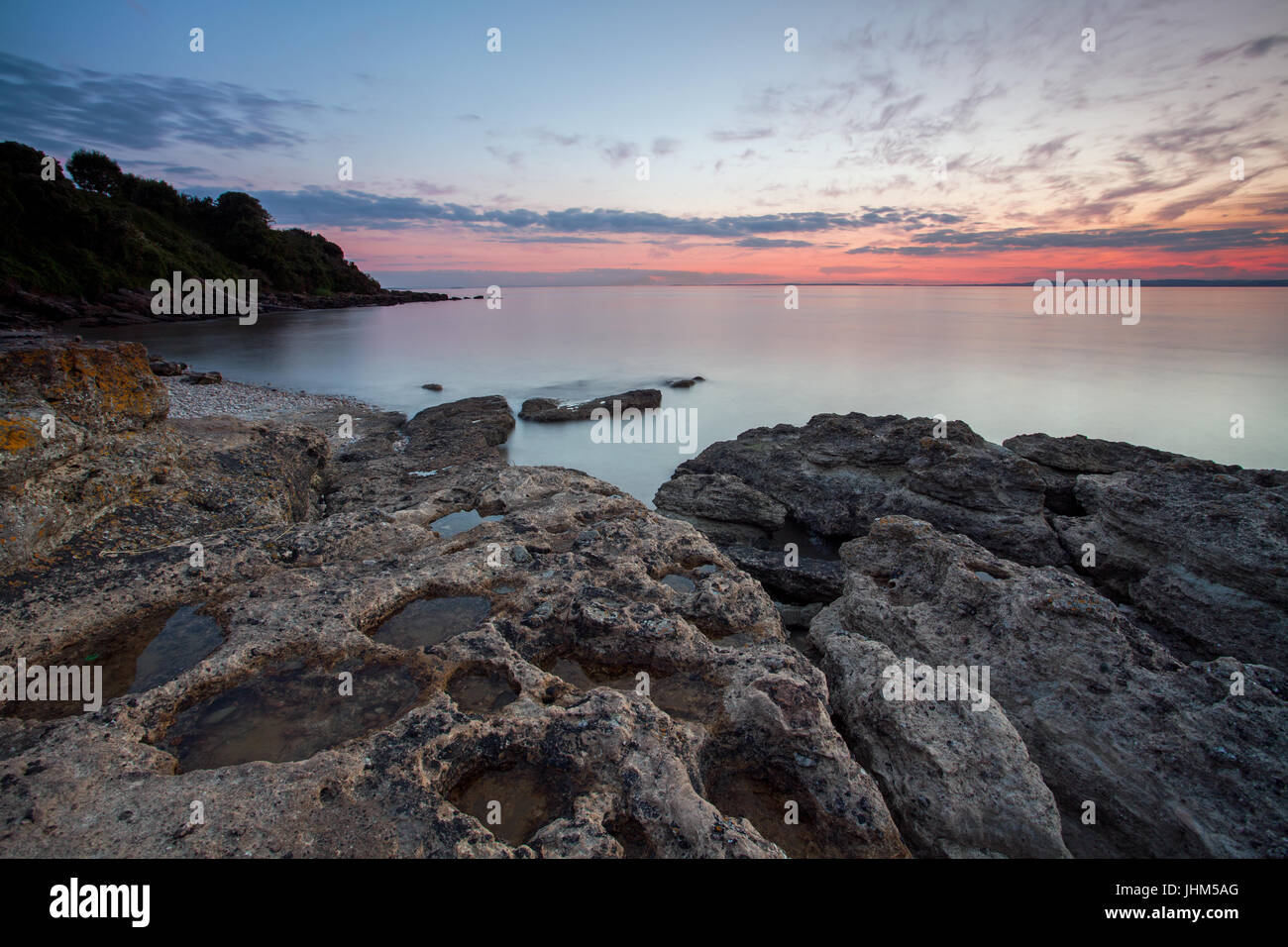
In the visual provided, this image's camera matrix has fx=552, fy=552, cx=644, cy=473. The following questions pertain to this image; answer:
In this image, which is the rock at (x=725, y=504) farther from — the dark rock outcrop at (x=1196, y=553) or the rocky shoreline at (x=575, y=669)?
the dark rock outcrop at (x=1196, y=553)

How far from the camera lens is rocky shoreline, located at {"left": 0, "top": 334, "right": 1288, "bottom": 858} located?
9.87ft

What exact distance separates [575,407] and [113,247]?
2485 inches

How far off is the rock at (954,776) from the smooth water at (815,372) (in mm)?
9072

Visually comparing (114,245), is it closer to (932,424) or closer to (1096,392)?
(932,424)

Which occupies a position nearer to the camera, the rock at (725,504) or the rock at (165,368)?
the rock at (725,504)

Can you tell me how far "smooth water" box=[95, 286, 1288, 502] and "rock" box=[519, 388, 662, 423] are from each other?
1.95 feet

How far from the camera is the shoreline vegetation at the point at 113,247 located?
150 ft

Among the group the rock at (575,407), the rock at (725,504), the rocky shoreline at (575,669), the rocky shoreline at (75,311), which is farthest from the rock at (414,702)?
the rocky shoreline at (75,311)

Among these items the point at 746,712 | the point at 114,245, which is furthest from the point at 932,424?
the point at 114,245

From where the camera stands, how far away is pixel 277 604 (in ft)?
15.1

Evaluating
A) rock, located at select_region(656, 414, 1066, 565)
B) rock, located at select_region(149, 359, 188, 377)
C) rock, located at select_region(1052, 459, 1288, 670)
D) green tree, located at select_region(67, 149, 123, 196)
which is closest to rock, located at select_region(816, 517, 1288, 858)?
rock, located at select_region(1052, 459, 1288, 670)

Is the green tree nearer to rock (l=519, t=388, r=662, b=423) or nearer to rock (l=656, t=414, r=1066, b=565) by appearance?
rock (l=519, t=388, r=662, b=423)
